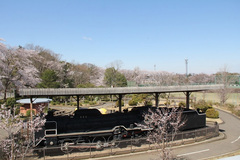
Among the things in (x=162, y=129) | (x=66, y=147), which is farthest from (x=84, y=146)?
(x=162, y=129)

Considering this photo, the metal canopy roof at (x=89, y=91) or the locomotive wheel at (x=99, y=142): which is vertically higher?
the metal canopy roof at (x=89, y=91)

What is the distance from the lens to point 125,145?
12.5m

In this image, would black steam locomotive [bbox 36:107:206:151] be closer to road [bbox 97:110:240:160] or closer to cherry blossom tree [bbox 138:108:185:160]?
cherry blossom tree [bbox 138:108:185:160]

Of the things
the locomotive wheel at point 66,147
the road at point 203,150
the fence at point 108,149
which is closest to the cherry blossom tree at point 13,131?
the fence at point 108,149

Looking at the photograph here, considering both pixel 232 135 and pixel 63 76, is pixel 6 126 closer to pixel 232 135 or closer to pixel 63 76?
pixel 232 135

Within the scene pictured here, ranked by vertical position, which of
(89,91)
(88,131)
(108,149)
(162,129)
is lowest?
(108,149)

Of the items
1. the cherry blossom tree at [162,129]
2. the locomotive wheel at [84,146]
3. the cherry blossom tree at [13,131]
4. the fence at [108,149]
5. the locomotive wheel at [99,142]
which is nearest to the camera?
the cherry blossom tree at [13,131]

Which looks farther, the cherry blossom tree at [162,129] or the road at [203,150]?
the road at [203,150]

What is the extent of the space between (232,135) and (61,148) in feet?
52.4

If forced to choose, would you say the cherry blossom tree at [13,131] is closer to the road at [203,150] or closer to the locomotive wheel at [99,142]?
the locomotive wheel at [99,142]

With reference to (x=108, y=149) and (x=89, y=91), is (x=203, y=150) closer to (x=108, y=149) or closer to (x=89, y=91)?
(x=108, y=149)

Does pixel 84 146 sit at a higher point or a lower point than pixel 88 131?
lower

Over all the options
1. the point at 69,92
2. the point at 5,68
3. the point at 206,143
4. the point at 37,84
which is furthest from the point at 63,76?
the point at 206,143

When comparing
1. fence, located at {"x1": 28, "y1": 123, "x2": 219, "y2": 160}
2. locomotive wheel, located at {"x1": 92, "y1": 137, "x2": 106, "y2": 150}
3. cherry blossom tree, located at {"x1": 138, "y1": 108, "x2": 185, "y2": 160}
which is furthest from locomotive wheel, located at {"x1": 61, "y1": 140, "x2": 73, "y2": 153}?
cherry blossom tree, located at {"x1": 138, "y1": 108, "x2": 185, "y2": 160}
